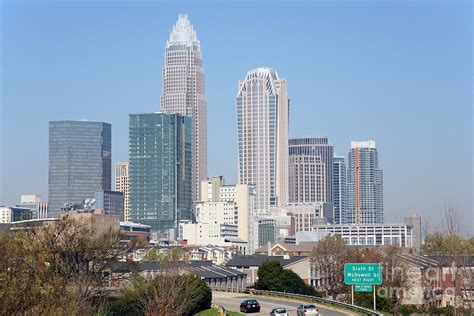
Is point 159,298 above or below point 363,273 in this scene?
below

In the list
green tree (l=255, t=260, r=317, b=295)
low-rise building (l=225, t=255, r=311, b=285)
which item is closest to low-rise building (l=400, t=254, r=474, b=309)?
green tree (l=255, t=260, r=317, b=295)

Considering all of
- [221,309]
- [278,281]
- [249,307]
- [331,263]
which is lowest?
[221,309]

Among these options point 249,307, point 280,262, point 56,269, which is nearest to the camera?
point 56,269

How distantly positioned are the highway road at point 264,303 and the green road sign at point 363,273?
2.23 metres

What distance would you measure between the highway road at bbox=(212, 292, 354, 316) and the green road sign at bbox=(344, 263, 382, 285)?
2232mm

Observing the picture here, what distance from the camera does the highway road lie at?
62.5m

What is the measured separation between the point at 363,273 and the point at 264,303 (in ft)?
49.1

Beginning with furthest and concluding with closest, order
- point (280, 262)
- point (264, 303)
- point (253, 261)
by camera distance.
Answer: point (253, 261) → point (280, 262) → point (264, 303)

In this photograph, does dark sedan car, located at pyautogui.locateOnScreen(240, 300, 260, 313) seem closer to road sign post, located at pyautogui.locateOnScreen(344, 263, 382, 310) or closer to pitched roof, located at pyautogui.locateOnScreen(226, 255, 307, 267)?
road sign post, located at pyautogui.locateOnScreen(344, 263, 382, 310)

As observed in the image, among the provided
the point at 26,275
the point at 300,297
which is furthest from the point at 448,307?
the point at 26,275

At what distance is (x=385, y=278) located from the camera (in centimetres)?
8619

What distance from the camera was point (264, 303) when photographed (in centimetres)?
7388

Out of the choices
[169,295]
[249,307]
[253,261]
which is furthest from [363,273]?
[253,261]

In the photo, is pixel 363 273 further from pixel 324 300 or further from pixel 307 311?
pixel 324 300
